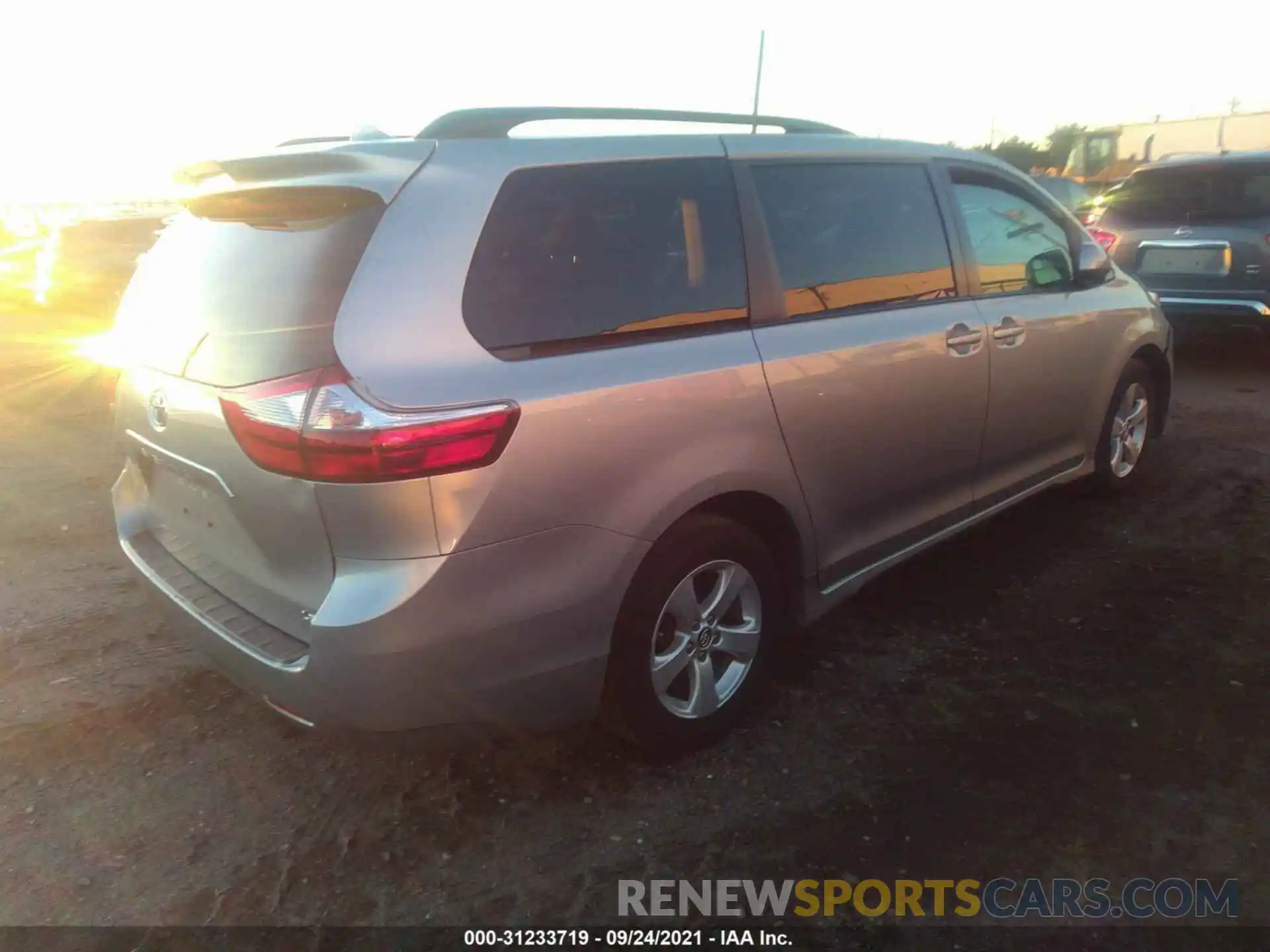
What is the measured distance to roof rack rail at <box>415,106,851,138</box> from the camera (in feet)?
8.43

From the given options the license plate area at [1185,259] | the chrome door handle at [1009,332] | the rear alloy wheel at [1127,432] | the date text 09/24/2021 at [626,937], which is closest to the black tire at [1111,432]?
the rear alloy wheel at [1127,432]

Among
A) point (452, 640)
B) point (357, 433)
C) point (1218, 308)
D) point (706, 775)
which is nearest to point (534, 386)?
point (357, 433)

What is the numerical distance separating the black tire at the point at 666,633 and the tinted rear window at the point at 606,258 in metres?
0.58

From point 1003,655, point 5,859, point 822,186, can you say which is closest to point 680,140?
point 822,186

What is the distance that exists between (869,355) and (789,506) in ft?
1.99

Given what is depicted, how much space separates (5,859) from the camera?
2.56 meters

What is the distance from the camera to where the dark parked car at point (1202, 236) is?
7.15m

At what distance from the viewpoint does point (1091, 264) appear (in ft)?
14.5

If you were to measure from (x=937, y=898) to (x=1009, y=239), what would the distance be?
2731 millimetres

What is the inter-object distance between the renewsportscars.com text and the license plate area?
6.25 meters

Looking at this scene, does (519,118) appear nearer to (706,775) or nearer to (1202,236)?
(706,775)

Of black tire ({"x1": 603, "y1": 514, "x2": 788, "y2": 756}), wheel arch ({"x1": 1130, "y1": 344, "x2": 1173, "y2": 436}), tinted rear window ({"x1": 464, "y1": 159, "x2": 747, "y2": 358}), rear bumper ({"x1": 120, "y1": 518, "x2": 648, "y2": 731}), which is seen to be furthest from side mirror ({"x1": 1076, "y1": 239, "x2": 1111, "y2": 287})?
rear bumper ({"x1": 120, "y1": 518, "x2": 648, "y2": 731})

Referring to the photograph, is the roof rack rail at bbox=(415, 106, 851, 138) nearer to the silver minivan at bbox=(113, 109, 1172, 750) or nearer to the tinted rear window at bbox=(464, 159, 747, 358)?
the silver minivan at bbox=(113, 109, 1172, 750)

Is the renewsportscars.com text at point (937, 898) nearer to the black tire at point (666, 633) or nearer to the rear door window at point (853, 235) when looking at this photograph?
the black tire at point (666, 633)
